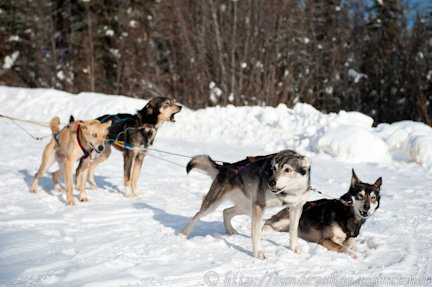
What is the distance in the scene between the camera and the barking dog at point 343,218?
5387mm

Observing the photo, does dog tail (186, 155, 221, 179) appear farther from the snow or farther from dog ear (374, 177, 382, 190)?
the snow

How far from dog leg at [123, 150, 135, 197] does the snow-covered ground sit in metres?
0.23

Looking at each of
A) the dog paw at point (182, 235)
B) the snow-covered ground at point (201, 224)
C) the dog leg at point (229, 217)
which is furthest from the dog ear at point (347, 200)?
the dog paw at point (182, 235)

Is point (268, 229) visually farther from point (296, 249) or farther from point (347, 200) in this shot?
point (347, 200)

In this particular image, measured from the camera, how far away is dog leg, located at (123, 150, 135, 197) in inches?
303

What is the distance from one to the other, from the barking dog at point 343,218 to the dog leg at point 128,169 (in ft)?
10.6

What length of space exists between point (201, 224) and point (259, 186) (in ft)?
5.22

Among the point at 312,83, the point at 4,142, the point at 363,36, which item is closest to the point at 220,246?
the point at 4,142

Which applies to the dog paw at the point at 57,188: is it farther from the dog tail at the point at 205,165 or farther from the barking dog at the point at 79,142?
the dog tail at the point at 205,165

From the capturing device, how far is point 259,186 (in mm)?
4938

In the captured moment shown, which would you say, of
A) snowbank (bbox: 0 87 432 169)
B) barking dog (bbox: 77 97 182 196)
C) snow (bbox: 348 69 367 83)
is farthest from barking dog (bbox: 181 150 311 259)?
snow (bbox: 348 69 367 83)

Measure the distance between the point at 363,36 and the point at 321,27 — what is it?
13.1ft

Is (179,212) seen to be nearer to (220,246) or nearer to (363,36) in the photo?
(220,246)

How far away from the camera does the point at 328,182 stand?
920 cm
